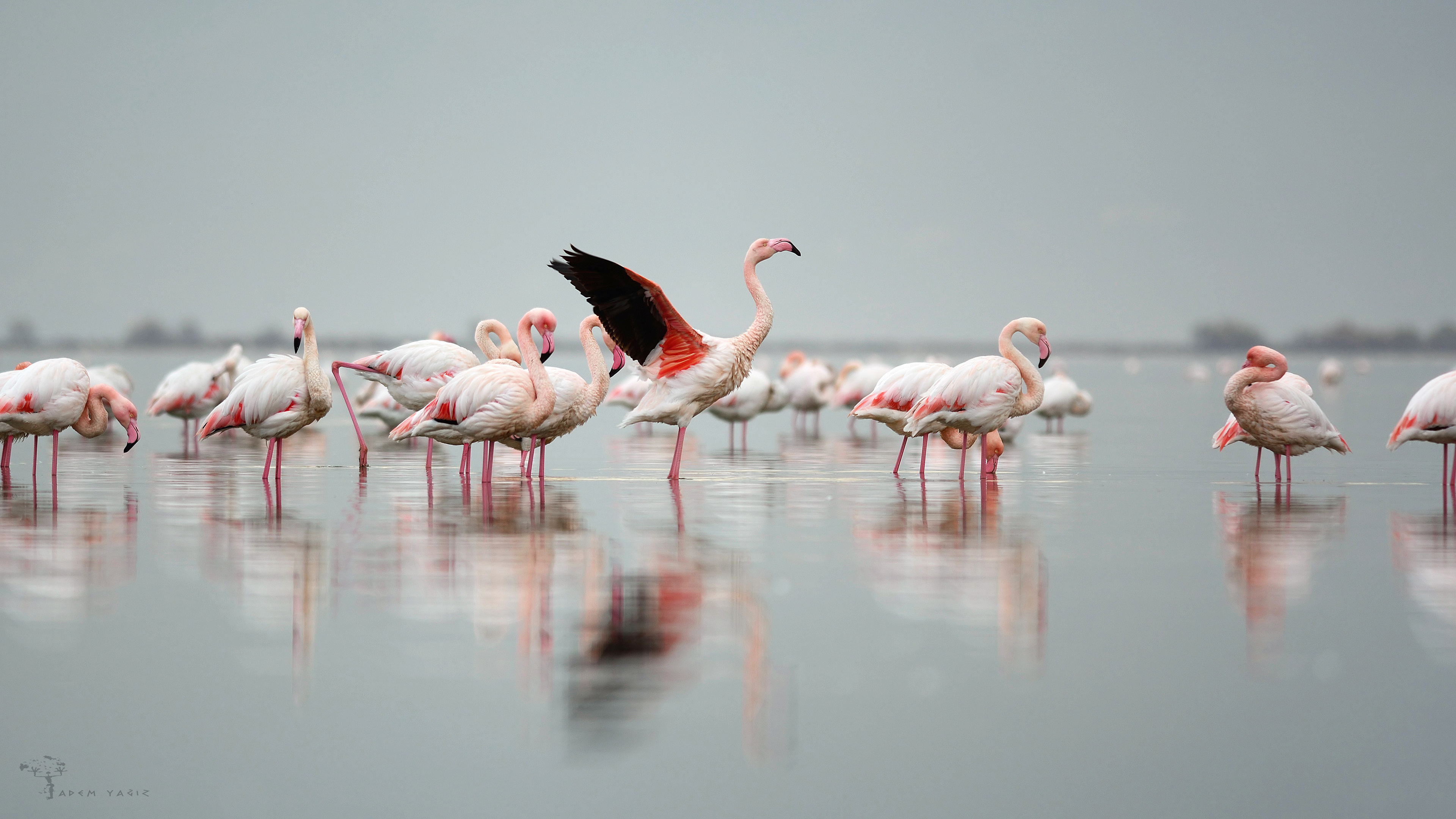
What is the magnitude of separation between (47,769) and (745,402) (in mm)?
14836

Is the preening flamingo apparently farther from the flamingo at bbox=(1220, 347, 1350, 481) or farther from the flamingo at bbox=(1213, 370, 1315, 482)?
the flamingo at bbox=(1220, 347, 1350, 481)

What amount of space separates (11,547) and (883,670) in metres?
5.33

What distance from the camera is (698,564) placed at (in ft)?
22.2

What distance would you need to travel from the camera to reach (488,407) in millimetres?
10727

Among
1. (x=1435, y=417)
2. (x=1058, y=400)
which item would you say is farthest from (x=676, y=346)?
(x=1058, y=400)

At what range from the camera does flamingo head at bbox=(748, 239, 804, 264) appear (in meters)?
12.2

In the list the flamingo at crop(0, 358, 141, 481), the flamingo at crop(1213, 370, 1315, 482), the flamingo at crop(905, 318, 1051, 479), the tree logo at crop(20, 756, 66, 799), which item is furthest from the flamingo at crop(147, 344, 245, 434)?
the tree logo at crop(20, 756, 66, 799)

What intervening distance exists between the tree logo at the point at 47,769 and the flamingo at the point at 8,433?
808cm

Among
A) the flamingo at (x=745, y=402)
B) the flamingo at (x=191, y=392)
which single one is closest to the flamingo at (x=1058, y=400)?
the flamingo at (x=745, y=402)

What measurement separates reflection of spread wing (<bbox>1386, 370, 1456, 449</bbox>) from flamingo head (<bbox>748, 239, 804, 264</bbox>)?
5684 millimetres

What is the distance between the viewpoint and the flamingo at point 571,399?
11570 mm

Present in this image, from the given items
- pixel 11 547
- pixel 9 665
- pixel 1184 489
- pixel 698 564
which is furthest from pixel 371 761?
pixel 1184 489

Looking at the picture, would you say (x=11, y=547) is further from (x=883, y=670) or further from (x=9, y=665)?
(x=883, y=670)

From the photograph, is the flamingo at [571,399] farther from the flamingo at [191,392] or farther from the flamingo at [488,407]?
the flamingo at [191,392]
